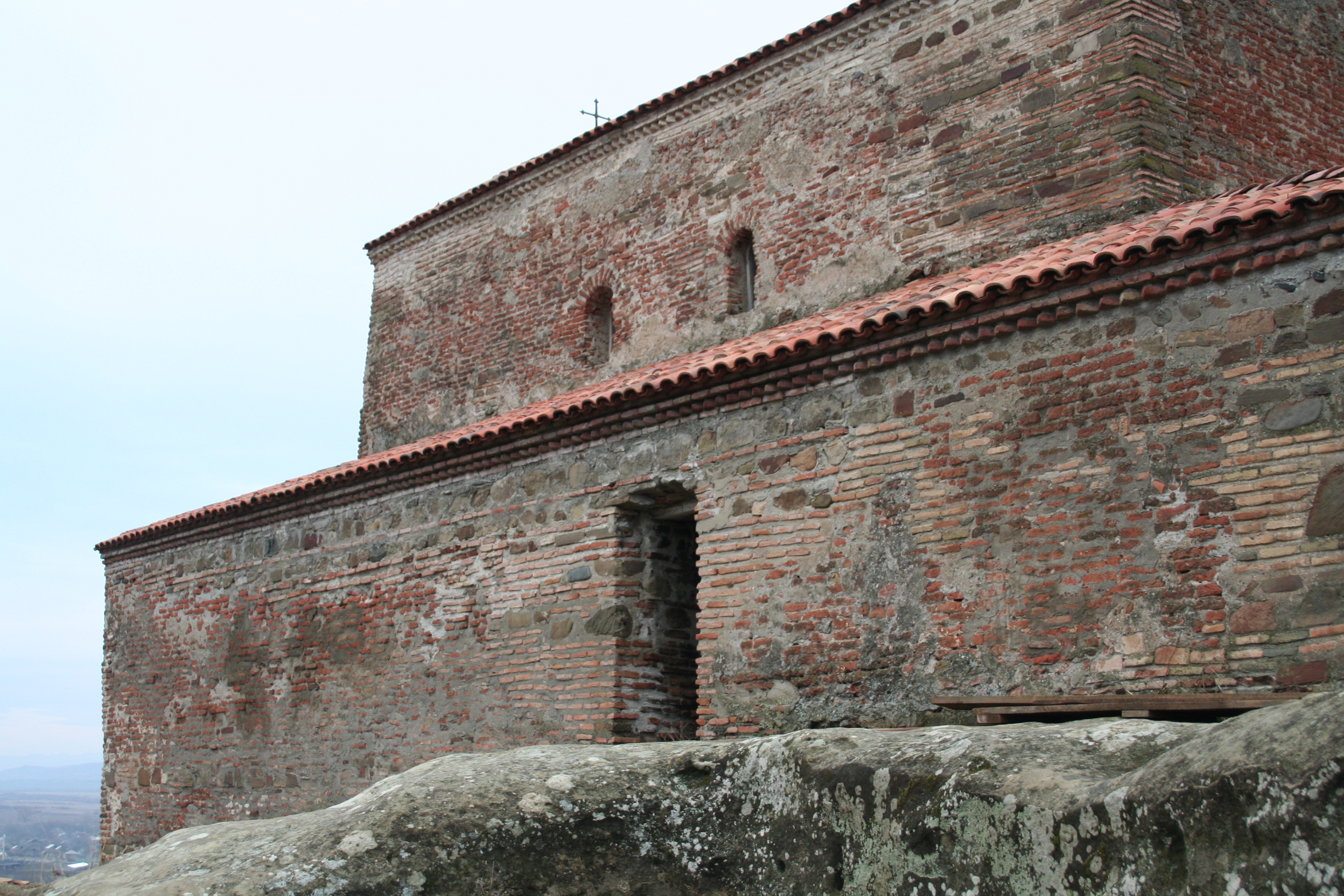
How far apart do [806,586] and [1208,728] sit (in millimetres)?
4931

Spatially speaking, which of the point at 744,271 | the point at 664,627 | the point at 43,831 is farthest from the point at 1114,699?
the point at 43,831

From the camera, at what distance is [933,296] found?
23.1 feet

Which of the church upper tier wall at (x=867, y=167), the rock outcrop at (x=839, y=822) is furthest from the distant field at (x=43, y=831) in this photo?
the rock outcrop at (x=839, y=822)

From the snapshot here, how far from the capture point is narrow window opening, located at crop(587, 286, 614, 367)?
12250 mm

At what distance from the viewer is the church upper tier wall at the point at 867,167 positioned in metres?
8.68

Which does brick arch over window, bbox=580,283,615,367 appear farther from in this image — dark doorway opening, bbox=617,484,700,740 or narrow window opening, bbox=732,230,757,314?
dark doorway opening, bbox=617,484,700,740

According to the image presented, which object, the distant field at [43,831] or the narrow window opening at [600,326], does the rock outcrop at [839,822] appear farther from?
the distant field at [43,831]

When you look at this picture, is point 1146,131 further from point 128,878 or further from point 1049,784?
point 128,878

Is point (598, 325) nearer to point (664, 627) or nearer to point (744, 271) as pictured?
point (744, 271)

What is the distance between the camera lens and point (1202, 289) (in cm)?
593

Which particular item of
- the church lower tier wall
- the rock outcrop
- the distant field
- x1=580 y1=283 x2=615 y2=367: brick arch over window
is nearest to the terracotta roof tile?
the church lower tier wall

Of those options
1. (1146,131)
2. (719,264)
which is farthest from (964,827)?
(719,264)

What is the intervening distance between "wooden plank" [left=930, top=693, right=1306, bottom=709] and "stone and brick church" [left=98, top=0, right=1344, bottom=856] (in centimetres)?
12

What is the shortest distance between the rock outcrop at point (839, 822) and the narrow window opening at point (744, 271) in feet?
26.2
